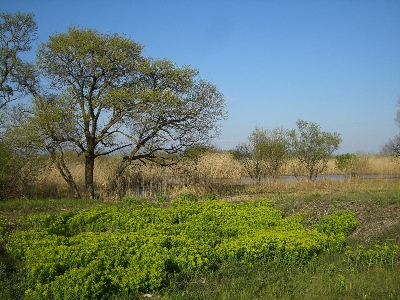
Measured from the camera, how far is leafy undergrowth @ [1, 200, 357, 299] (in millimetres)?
6344

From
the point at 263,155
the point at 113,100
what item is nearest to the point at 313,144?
the point at 263,155

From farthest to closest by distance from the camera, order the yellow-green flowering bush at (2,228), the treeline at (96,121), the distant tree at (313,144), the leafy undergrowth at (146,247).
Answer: the distant tree at (313,144), the treeline at (96,121), the yellow-green flowering bush at (2,228), the leafy undergrowth at (146,247)

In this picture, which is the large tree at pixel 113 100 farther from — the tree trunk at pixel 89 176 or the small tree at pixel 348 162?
the small tree at pixel 348 162

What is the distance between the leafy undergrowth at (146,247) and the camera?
6.34m

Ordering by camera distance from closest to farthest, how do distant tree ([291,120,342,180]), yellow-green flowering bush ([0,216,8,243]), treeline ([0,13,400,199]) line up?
yellow-green flowering bush ([0,216,8,243])
treeline ([0,13,400,199])
distant tree ([291,120,342,180])

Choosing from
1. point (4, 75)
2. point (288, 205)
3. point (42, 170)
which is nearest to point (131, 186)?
point (42, 170)

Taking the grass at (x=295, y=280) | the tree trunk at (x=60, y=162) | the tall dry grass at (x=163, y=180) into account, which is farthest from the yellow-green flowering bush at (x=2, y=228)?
the tall dry grass at (x=163, y=180)

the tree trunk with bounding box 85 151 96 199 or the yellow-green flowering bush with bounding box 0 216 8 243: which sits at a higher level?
the tree trunk with bounding box 85 151 96 199

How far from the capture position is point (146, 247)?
7457mm

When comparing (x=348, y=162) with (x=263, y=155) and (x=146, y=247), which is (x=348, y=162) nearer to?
(x=263, y=155)

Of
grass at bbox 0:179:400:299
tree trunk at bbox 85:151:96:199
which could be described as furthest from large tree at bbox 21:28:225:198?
grass at bbox 0:179:400:299

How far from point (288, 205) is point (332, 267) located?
6051 millimetres

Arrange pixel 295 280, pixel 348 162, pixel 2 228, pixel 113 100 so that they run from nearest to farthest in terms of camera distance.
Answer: pixel 295 280
pixel 2 228
pixel 113 100
pixel 348 162

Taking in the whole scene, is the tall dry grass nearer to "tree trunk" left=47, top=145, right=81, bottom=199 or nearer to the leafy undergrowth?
"tree trunk" left=47, top=145, right=81, bottom=199
